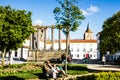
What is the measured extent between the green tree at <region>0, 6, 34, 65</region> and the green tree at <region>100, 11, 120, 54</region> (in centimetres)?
979

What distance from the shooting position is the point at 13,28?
A: 4697cm

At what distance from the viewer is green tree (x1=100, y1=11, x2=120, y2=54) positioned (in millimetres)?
41188

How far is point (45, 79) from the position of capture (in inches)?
974

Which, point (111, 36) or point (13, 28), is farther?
point (13, 28)

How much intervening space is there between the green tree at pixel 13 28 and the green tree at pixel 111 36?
9.79 meters

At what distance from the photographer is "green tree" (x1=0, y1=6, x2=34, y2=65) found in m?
45.7

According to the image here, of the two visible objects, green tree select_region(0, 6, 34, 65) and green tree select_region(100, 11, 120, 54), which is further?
green tree select_region(0, 6, 34, 65)

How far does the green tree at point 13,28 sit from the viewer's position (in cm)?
4566

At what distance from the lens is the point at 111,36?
42.2 metres

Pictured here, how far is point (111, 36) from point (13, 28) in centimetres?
1265

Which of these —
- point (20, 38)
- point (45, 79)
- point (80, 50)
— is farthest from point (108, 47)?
point (80, 50)

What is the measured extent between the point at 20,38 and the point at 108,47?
36.8ft

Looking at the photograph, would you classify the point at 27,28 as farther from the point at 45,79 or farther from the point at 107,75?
the point at 107,75

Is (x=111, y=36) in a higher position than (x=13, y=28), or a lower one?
lower
